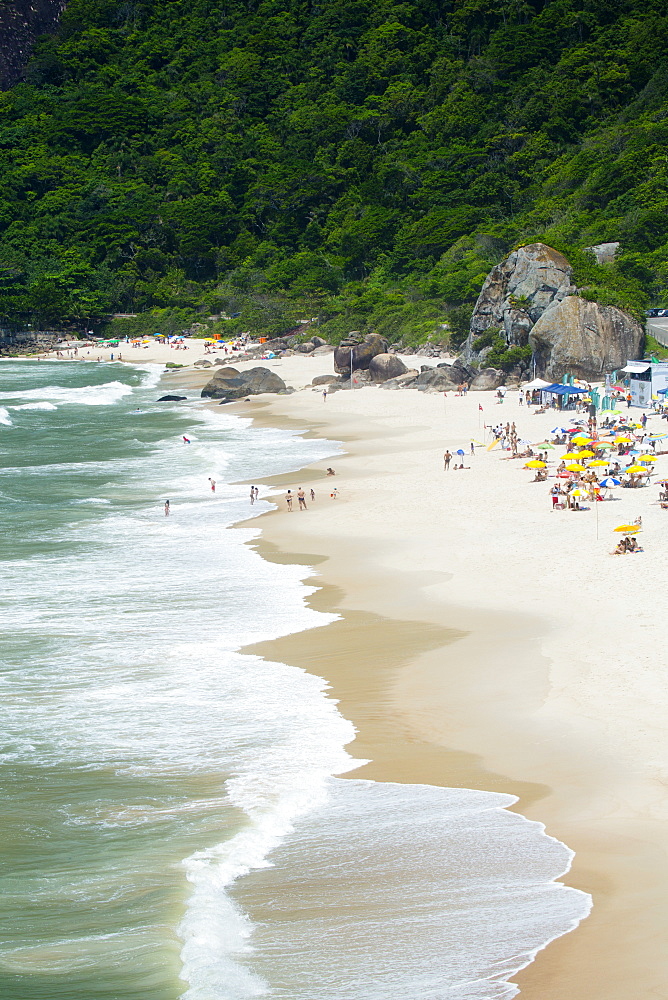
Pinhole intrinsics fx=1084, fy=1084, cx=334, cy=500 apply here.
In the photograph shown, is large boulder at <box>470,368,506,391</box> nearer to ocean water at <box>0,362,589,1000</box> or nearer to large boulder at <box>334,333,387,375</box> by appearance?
large boulder at <box>334,333,387,375</box>

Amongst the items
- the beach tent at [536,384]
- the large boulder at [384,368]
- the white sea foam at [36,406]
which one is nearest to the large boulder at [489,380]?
the beach tent at [536,384]

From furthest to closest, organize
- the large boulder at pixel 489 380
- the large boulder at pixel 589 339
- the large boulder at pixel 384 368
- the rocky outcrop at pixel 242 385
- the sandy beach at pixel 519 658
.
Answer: the rocky outcrop at pixel 242 385 < the large boulder at pixel 384 368 < the large boulder at pixel 489 380 < the large boulder at pixel 589 339 < the sandy beach at pixel 519 658

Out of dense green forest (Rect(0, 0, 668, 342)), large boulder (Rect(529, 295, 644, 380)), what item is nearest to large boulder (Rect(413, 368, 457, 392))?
large boulder (Rect(529, 295, 644, 380))

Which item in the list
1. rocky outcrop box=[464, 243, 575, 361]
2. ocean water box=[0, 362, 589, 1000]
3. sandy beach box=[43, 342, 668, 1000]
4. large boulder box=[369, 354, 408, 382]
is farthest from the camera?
large boulder box=[369, 354, 408, 382]

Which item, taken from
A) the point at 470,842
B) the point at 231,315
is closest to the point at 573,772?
the point at 470,842

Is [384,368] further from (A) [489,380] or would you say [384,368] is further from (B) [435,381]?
(A) [489,380]

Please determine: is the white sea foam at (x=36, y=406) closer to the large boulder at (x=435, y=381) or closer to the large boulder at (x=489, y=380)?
the large boulder at (x=435, y=381)

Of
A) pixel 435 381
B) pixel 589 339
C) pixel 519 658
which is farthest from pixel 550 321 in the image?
pixel 519 658
